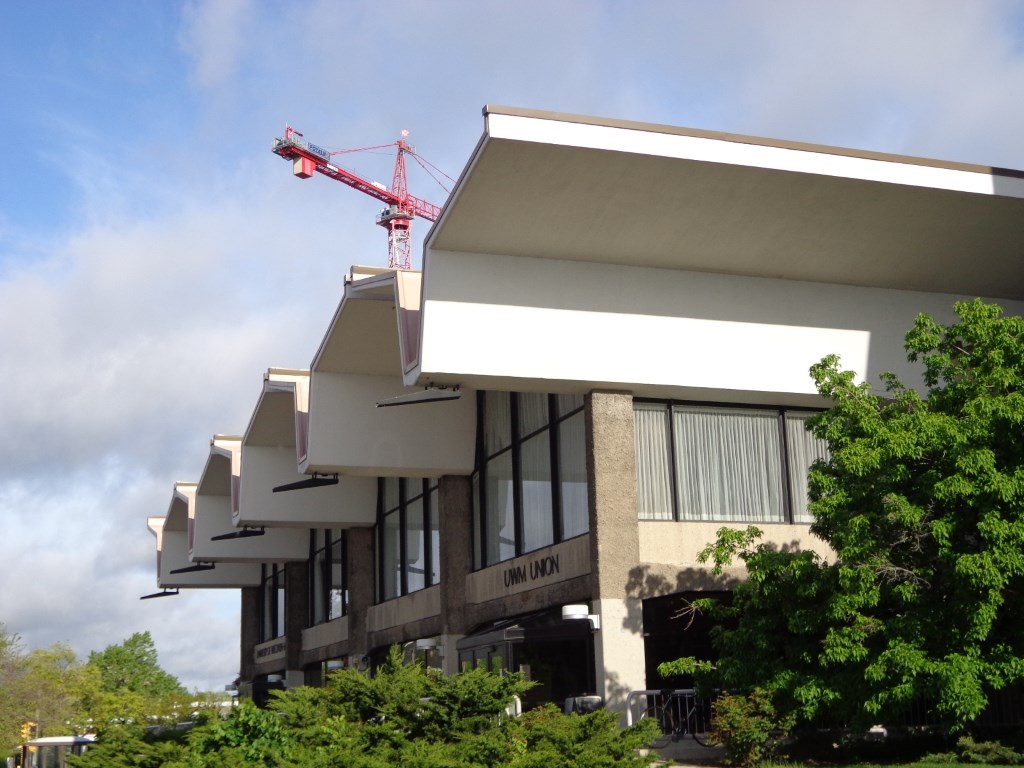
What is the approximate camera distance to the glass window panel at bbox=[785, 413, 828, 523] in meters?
24.8

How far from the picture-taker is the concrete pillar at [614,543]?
21984 millimetres

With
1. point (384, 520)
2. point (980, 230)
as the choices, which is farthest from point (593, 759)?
point (384, 520)

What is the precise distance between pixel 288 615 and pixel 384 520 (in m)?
10.8

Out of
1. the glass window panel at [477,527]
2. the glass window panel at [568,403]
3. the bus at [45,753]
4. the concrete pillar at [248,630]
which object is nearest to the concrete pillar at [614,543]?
the glass window panel at [568,403]

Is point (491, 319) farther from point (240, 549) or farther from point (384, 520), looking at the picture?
point (240, 549)

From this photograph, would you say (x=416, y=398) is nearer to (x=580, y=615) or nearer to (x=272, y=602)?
(x=580, y=615)

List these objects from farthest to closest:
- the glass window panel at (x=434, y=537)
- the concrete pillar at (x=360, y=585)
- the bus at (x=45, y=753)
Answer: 1. the bus at (x=45, y=753)
2. the concrete pillar at (x=360, y=585)
3. the glass window panel at (x=434, y=537)

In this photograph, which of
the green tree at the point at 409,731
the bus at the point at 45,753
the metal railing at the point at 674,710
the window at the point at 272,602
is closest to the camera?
the green tree at the point at 409,731

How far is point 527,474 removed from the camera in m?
27.2

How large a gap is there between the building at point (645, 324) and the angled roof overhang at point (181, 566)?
95.6ft

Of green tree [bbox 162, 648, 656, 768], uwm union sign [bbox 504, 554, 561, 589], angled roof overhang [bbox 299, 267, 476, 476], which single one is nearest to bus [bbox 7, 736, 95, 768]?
angled roof overhang [bbox 299, 267, 476, 476]

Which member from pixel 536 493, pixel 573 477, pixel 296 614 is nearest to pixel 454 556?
pixel 536 493

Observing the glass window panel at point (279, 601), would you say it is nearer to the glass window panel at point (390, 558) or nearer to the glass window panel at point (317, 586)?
the glass window panel at point (317, 586)

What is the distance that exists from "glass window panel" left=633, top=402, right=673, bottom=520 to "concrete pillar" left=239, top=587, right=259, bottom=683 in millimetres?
35716
